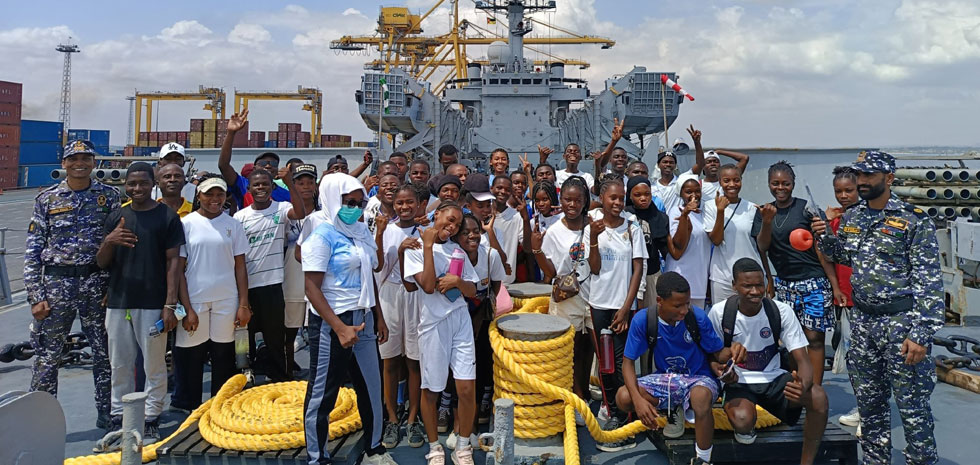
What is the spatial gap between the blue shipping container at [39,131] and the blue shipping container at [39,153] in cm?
32

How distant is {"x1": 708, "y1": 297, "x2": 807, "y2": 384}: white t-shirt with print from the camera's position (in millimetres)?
2896

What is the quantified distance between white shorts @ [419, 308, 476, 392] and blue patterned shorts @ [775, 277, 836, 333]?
2.13 meters

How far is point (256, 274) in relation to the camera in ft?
12.7

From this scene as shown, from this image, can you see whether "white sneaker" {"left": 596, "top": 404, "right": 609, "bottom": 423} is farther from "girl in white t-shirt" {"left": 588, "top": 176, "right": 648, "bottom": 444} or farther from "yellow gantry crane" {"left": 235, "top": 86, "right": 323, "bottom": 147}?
"yellow gantry crane" {"left": 235, "top": 86, "right": 323, "bottom": 147}

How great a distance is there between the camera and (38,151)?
39031 millimetres

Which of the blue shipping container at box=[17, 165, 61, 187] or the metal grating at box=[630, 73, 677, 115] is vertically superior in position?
the metal grating at box=[630, 73, 677, 115]

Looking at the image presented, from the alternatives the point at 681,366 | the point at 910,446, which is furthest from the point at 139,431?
the point at 910,446

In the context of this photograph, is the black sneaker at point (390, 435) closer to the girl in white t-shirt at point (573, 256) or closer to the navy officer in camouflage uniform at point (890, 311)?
the girl in white t-shirt at point (573, 256)

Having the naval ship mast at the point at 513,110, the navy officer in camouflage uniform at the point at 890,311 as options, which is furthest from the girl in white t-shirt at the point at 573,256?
the naval ship mast at the point at 513,110

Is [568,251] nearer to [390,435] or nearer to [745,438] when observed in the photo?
[745,438]

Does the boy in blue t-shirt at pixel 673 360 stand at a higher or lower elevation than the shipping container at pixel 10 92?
lower

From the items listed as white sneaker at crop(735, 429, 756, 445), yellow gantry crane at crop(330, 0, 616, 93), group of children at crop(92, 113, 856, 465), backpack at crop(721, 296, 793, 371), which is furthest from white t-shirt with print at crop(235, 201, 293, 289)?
yellow gantry crane at crop(330, 0, 616, 93)

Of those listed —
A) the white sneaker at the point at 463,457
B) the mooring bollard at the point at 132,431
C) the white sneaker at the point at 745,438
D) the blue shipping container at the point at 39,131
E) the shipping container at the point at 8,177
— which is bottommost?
the white sneaker at the point at 463,457

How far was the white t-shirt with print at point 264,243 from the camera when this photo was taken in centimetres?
383
